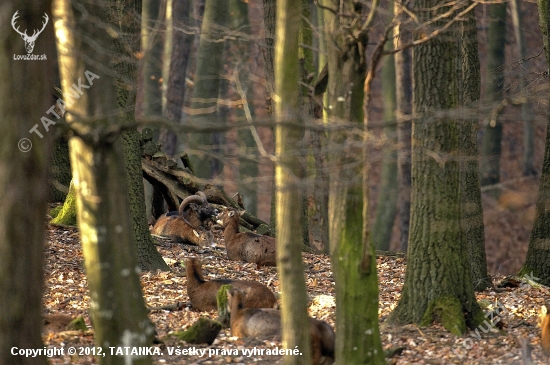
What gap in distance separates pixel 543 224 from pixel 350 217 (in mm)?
6924

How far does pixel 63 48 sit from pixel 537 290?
9.26 meters

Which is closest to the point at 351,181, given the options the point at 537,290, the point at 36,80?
the point at 36,80

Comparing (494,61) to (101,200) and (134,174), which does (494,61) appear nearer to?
(134,174)

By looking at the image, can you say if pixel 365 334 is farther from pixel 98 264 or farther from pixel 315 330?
pixel 98 264

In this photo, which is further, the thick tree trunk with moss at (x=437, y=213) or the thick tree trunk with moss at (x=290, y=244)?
the thick tree trunk with moss at (x=437, y=213)

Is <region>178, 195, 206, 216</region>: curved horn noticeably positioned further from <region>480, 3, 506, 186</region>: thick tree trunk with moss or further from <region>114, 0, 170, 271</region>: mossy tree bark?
<region>480, 3, 506, 186</region>: thick tree trunk with moss

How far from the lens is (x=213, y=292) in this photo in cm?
1012

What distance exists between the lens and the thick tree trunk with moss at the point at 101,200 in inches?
236

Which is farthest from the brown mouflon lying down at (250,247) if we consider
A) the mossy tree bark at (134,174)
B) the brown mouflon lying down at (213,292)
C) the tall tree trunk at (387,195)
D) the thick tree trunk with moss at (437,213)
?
the tall tree trunk at (387,195)

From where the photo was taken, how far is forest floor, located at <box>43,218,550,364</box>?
28.0ft

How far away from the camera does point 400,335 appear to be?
947 cm

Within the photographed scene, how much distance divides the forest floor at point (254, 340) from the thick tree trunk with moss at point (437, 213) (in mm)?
292

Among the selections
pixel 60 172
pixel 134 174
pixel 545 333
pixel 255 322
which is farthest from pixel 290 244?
pixel 60 172

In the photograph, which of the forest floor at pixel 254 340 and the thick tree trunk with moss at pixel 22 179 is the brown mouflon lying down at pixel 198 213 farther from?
the thick tree trunk with moss at pixel 22 179
